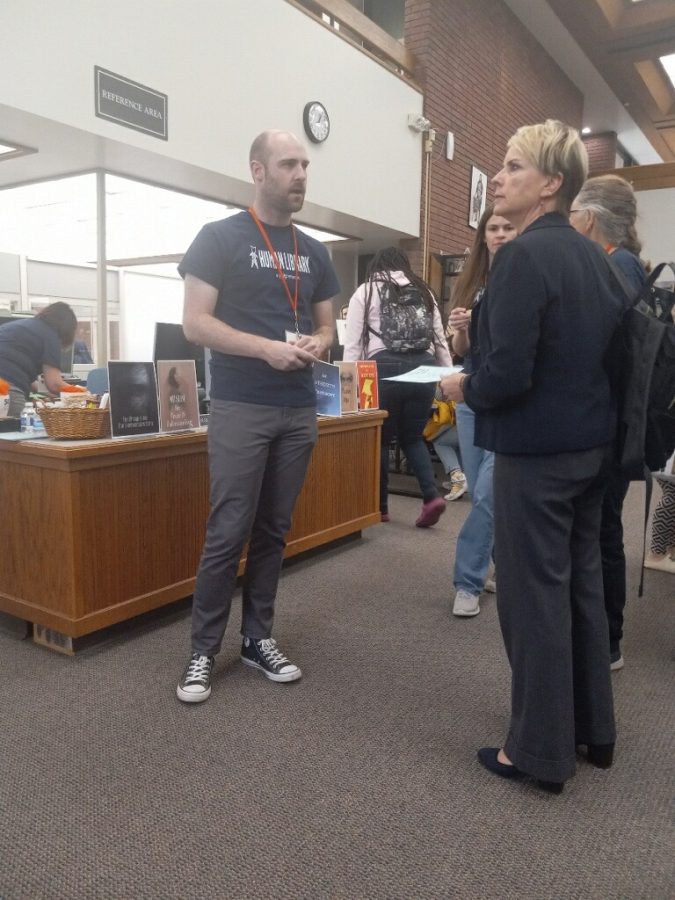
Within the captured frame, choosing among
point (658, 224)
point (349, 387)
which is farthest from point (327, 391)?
point (658, 224)

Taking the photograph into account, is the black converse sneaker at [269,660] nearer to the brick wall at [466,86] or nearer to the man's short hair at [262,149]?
the man's short hair at [262,149]

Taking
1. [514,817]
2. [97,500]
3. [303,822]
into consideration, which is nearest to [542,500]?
[514,817]

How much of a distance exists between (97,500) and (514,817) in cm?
150

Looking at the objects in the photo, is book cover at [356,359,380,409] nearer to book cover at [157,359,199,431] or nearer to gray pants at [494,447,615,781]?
book cover at [157,359,199,431]

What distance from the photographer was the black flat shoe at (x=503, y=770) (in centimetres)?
156

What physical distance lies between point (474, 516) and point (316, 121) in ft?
13.6

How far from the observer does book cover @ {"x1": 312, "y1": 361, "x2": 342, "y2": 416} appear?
10.5ft

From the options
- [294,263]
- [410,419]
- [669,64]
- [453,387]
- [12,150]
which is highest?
[669,64]

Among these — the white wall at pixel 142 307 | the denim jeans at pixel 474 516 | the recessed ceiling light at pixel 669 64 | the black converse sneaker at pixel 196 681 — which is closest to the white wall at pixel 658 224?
the recessed ceiling light at pixel 669 64

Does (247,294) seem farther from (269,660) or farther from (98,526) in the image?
(269,660)

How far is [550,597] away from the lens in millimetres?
1475

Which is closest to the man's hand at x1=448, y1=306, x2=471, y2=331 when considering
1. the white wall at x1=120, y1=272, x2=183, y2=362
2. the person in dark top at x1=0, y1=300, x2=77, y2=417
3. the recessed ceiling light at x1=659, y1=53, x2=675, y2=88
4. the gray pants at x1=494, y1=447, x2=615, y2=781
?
the gray pants at x1=494, y1=447, x2=615, y2=781

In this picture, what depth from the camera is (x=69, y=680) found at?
2.04 meters

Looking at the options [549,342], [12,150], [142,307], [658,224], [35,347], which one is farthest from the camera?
[658,224]
